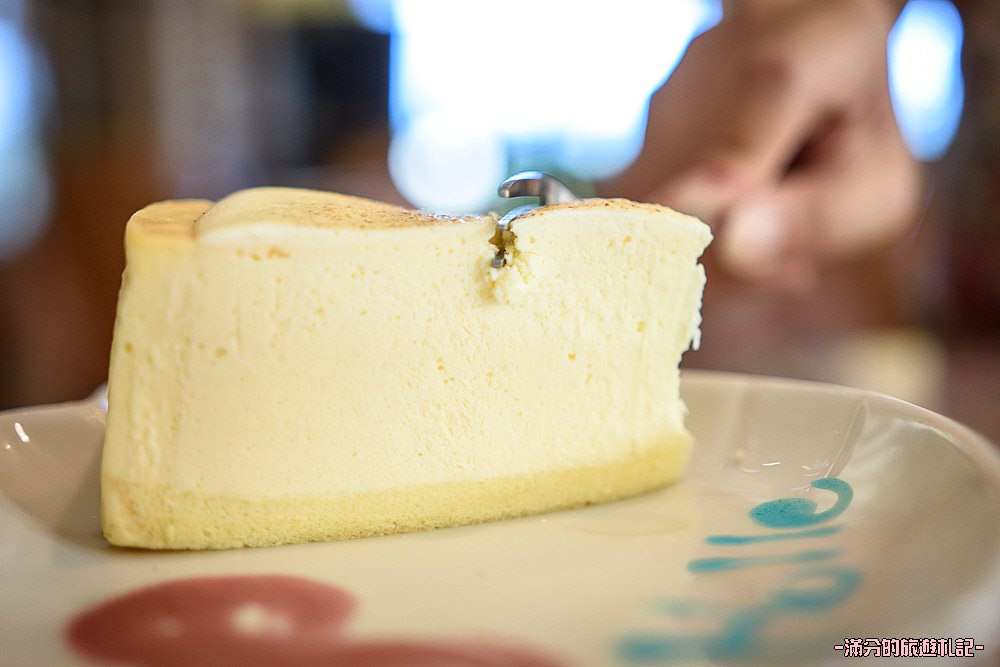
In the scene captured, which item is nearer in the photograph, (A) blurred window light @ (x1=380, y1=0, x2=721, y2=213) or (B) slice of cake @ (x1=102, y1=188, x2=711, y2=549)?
(B) slice of cake @ (x1=102, y1=188, x2=711, y2=549)

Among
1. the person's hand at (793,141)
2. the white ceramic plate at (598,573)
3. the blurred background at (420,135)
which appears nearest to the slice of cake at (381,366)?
the white ceramic plate at (598,573)

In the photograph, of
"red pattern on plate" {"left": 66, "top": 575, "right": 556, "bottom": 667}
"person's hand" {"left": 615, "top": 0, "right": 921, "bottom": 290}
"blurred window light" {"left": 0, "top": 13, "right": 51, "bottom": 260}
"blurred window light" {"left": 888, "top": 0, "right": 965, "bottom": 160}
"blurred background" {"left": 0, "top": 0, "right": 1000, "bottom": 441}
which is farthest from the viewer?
"blurred window light" {"left": 0, "top": 13, "right": 51, "bottom": 260}

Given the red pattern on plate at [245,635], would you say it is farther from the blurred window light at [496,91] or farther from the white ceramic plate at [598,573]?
the blurred window light at [496,91]

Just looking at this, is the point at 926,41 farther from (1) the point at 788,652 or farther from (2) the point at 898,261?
(1) the point at 788,652

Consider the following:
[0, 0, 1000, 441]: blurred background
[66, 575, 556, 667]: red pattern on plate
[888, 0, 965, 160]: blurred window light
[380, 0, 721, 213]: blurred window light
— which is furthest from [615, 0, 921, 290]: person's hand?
[380, 0, 721, 213]: blurred window light

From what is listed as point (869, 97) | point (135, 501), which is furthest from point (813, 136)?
point (135, 501)

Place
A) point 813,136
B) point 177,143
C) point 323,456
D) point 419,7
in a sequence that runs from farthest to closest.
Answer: point 419,7, point 177,143, point 813,136, point 323,456

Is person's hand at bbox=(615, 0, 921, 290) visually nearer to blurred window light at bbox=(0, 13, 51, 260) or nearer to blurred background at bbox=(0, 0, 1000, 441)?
blurred background at bbox=(0, 0, 1000, 441)

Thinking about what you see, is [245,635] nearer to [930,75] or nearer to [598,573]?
[598,573]
